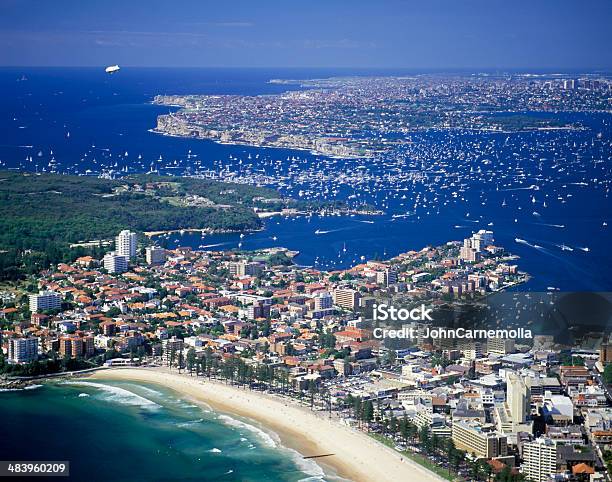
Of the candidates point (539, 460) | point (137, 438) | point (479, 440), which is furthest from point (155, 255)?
point (539, 460)

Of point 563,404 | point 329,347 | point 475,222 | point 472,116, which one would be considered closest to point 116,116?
point 472,116

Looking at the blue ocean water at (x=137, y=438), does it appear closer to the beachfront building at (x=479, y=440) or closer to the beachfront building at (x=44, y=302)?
the beachfront building at (x=479, y=440)

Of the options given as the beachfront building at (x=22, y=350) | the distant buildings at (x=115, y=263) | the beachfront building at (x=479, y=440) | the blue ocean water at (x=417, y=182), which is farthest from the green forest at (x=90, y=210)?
the beachfront building at (x=479, y=440)

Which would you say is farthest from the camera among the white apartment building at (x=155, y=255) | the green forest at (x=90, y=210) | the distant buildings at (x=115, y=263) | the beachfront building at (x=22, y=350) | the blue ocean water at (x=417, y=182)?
the blue ocean water at (x=417, y=182)

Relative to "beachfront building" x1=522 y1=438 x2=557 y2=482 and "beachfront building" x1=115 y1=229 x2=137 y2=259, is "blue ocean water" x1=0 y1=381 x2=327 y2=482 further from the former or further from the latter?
"beachfront building" x1=115 y1=229 x2=137 y2=259

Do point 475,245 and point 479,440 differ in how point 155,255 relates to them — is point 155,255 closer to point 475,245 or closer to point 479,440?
point 475,245

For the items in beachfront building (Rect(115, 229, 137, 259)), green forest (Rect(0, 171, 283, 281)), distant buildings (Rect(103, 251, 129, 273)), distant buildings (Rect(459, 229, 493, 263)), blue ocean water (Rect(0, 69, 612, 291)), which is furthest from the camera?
blue ocean water (Rect(0, 69, 612, 291))

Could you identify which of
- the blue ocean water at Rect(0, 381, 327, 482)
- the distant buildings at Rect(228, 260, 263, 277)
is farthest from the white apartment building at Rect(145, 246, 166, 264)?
the blue ocean water at Rect(0, 381, 327, 482)

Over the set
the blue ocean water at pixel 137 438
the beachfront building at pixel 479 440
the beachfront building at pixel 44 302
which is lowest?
the blue ocean water at pixel 137 438
